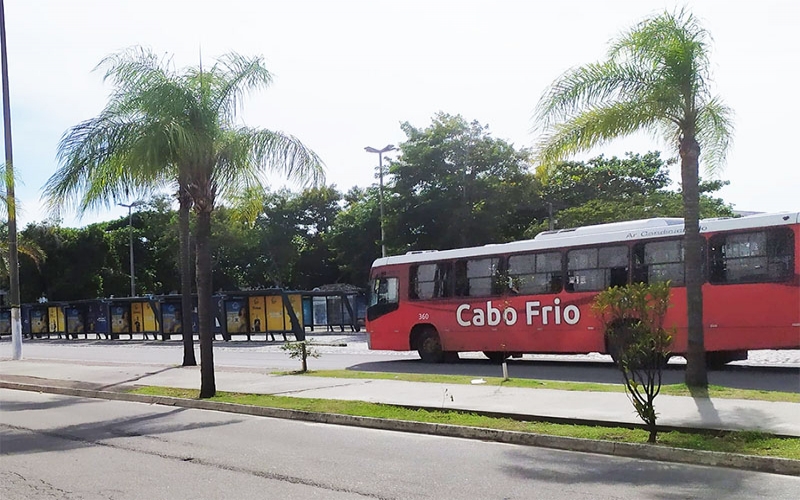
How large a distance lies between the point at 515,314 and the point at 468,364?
241cm

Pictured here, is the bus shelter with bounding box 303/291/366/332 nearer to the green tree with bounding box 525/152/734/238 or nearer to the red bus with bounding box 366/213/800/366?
the green tree with bounding box 525/152/734/238

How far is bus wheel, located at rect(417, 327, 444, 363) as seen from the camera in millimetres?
22000

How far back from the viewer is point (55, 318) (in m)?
53.2

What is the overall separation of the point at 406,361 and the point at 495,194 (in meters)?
16.5

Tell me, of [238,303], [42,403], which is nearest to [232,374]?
[42,403]

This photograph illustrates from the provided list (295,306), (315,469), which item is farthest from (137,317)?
(315,469)

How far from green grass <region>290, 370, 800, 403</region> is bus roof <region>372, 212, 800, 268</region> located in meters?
3.96

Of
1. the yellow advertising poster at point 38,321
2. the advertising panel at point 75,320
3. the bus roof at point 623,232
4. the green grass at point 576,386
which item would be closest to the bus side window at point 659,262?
the bus roof at point 623,232

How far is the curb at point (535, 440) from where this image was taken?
814 cm

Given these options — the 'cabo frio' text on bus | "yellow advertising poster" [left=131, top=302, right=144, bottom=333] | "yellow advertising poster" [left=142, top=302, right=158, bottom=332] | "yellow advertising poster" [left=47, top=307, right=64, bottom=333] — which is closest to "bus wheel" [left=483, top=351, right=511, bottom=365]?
the 'cabo frio' text on bus

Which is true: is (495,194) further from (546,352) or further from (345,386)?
(345,386)

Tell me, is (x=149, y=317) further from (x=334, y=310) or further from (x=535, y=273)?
(x=535, y=273)

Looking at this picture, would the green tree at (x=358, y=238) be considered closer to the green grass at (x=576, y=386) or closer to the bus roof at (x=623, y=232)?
the bus roof at (x=623, y=232)

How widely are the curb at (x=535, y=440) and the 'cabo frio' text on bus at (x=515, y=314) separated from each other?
8.02 m
